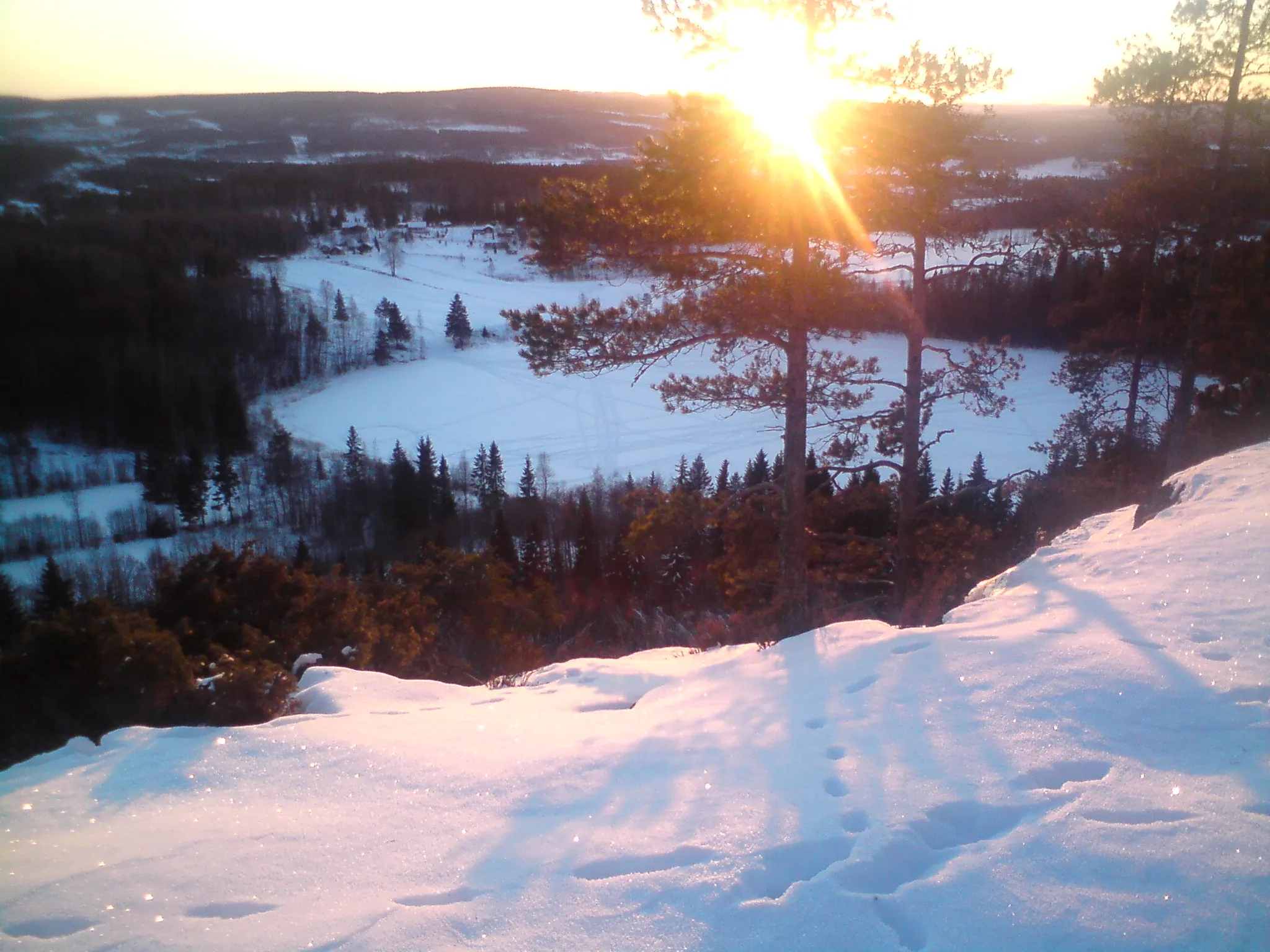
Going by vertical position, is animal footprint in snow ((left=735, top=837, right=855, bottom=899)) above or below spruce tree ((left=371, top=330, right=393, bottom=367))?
above

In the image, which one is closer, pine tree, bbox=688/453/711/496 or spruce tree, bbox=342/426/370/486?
pine tree, bbox=688/453/711/496

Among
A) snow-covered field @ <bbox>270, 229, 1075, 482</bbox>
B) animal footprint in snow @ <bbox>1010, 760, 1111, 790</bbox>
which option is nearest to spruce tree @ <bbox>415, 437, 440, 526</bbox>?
snow-covered field @ <bbox>270, 229, 1075, 482</bbox>

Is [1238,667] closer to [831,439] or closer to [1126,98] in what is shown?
[831,439]

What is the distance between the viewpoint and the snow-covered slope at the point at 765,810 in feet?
8.25

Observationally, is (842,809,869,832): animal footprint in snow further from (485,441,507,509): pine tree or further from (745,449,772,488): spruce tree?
(485,441,507,509): pine tree

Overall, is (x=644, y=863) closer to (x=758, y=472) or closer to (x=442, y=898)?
(x=442, y=898)

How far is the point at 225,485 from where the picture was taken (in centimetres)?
3641

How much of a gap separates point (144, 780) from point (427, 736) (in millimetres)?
1565

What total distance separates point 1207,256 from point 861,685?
1212cm

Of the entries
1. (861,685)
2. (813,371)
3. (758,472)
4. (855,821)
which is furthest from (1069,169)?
(855,821)

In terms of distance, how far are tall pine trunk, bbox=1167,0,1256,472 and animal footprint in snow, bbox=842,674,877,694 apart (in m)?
9.88

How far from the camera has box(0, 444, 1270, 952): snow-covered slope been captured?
252 cm

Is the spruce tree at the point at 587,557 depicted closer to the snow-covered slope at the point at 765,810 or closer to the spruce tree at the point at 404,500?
the spruce tree at the point at 404,500

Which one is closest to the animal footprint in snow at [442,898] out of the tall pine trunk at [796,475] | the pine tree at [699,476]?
the tall pine trunk at [796,475]
